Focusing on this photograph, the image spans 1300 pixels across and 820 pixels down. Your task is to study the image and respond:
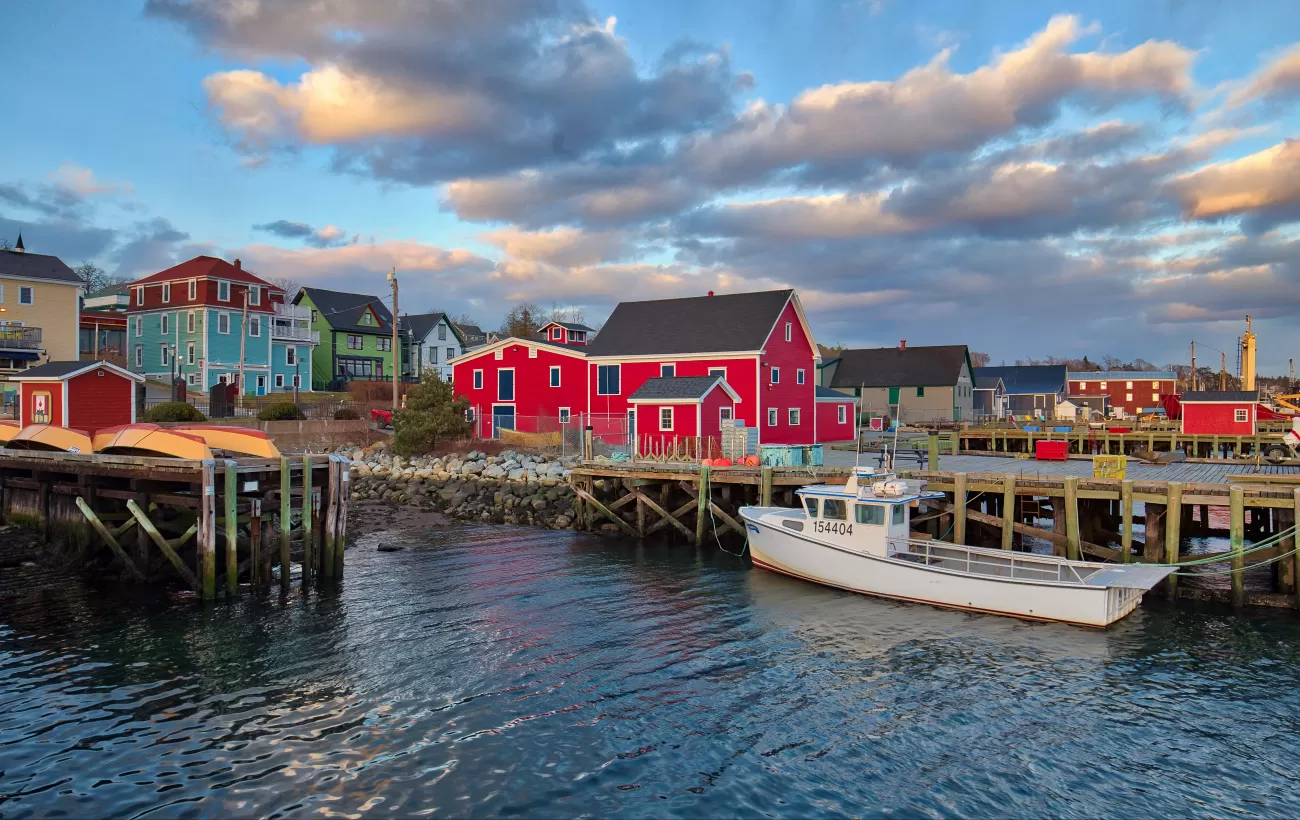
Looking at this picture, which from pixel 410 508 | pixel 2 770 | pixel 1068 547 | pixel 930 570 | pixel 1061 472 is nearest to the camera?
pixel 2 770

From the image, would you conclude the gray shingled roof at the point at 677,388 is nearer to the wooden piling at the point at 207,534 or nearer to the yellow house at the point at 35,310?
the wooden piling at the point at 207,534

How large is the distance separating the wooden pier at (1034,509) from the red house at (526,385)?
56.2 feet

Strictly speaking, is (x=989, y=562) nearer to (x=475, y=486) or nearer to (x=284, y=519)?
(x=284, y=519)

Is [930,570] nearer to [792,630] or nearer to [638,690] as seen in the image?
[792,630]

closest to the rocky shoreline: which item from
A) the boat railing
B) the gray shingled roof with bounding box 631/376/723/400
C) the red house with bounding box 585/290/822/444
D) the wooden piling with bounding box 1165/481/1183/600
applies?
the gray shingled roof with bounding box 631/376/723/400

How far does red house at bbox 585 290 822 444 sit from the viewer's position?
139ft

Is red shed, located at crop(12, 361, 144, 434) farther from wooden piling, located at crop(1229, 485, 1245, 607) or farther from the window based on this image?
wooden piling, located at crop(1229, 485, 1245, 607)

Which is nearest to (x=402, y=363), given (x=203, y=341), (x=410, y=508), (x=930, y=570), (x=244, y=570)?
(x=203, y=341)

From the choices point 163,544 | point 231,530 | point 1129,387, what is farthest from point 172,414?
point 1129,387

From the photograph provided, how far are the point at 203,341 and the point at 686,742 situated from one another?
59.7 metres

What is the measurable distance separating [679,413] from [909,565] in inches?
764

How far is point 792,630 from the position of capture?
17.2 m

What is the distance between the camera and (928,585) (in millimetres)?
18734

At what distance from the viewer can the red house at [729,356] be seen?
42406 millimetres
